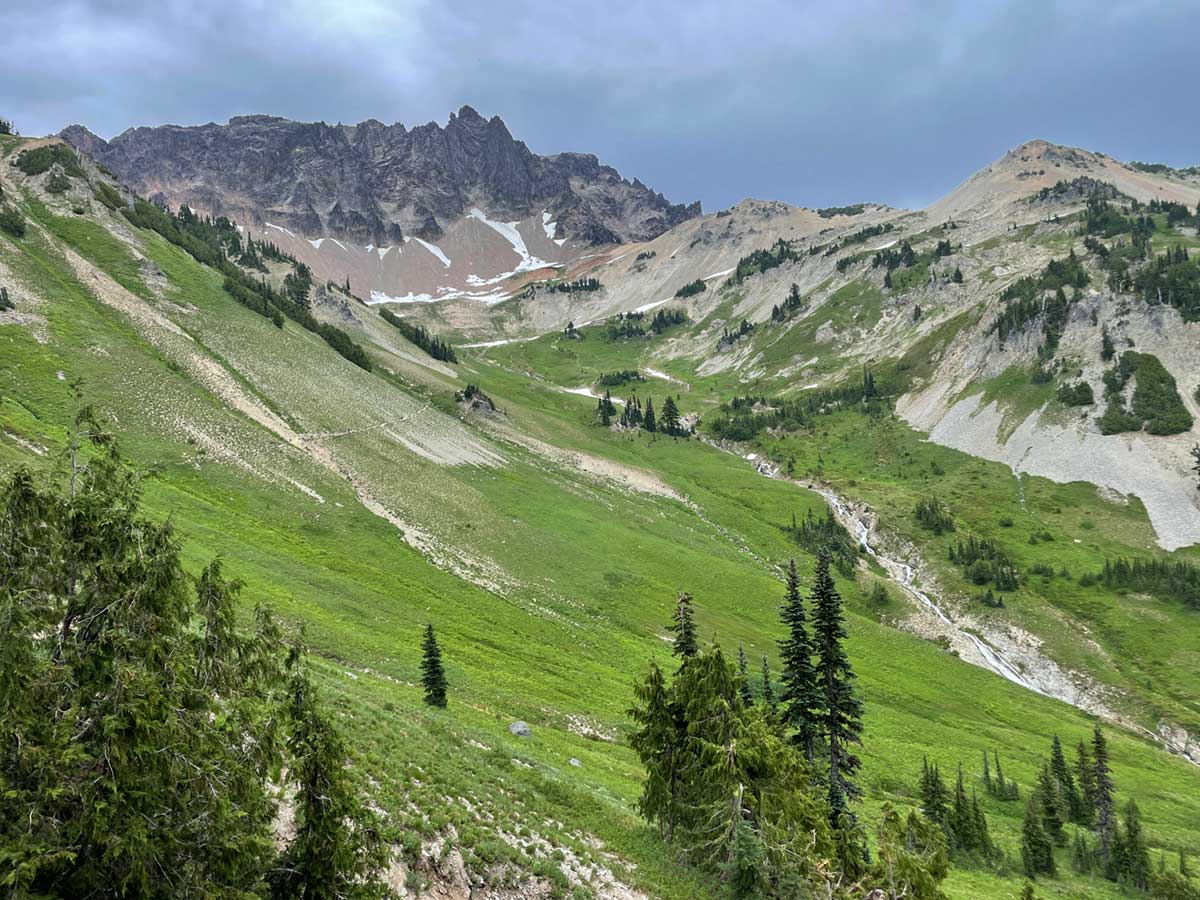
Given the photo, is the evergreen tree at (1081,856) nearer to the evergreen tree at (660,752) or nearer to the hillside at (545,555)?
the hillside at (545,555)

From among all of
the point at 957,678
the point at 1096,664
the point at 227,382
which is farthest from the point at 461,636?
the point at 1096,664

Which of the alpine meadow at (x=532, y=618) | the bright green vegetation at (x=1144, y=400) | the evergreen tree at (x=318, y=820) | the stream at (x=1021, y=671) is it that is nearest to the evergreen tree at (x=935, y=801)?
the alpine meadow at (x=532, y=618)

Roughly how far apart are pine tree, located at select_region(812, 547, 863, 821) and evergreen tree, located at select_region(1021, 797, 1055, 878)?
2632cm

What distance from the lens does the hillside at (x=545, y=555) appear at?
24.3m

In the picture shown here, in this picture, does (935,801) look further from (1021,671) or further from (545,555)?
(1021,671)

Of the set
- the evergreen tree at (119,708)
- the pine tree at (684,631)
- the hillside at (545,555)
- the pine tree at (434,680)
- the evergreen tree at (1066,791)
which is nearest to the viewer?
the evergreen tree at (119,708)

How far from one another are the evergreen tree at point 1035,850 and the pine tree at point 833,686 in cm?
2632

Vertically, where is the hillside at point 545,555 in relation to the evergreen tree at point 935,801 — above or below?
above

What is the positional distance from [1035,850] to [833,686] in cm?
3041

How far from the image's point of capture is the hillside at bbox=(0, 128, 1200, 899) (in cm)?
2431

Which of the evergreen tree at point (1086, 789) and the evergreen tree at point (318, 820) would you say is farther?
the evergreen tree at point (1086, 789)

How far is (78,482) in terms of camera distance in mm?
10242

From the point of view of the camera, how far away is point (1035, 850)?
142 ft

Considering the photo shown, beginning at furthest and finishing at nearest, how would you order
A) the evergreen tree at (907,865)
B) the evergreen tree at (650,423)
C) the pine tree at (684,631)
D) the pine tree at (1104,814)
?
the evergreen tree at (650,423) < the pine tree at (1104,814) < the pine tree at (684,631) < the evergreen tree at (907,865)
